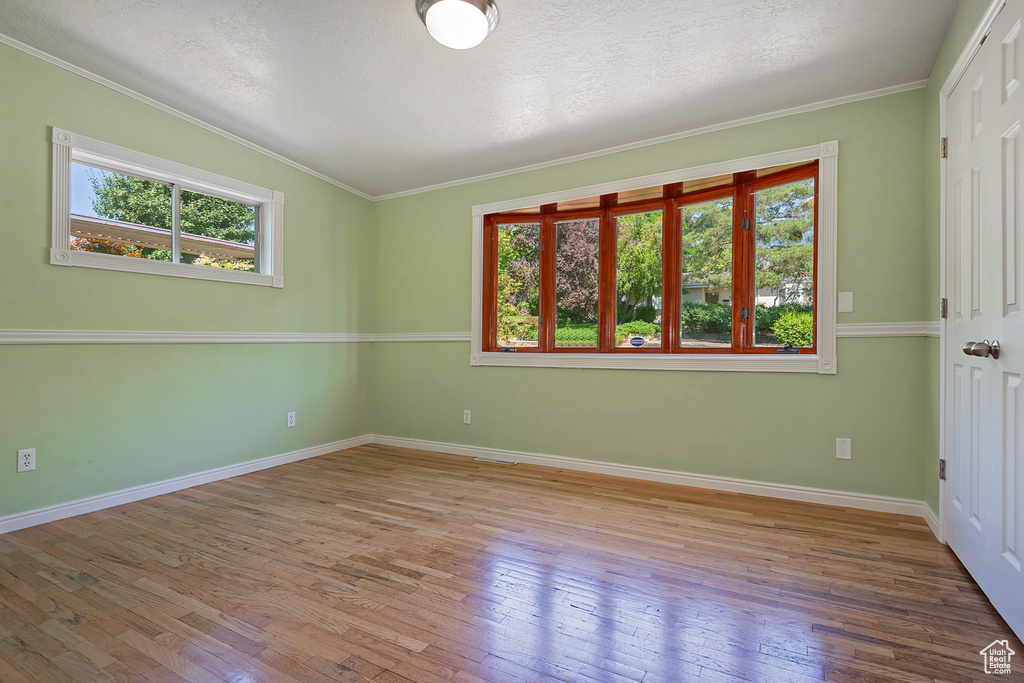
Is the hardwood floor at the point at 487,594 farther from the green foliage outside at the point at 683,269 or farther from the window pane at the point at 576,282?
the window pane at the point at 576,282

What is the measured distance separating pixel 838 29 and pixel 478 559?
3.14 m

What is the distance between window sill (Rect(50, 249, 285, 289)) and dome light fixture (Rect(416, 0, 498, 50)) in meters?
2.36

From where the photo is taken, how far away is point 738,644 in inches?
62.7

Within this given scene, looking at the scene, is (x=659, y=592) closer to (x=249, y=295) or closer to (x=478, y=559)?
(x=478, y=559)

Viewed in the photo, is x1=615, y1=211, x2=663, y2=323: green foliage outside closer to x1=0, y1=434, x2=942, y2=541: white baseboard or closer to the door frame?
x1=0, y1=434, x2=942, y2=541: white baseboard

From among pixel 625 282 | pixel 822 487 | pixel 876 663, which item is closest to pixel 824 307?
pixel 822 487

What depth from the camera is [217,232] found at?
11.9 ft

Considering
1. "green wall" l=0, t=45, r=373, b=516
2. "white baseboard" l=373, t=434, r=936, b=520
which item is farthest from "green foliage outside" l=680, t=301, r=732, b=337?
"green wall" l=0, t=45, r=373, b=516

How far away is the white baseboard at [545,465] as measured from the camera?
2.71 meters

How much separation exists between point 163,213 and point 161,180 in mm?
228

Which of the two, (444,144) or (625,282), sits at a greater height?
(444,144)

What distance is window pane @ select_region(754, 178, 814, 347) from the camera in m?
3.17

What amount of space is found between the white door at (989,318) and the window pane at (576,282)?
2.24 metres

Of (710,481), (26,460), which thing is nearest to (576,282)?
(710,481)
